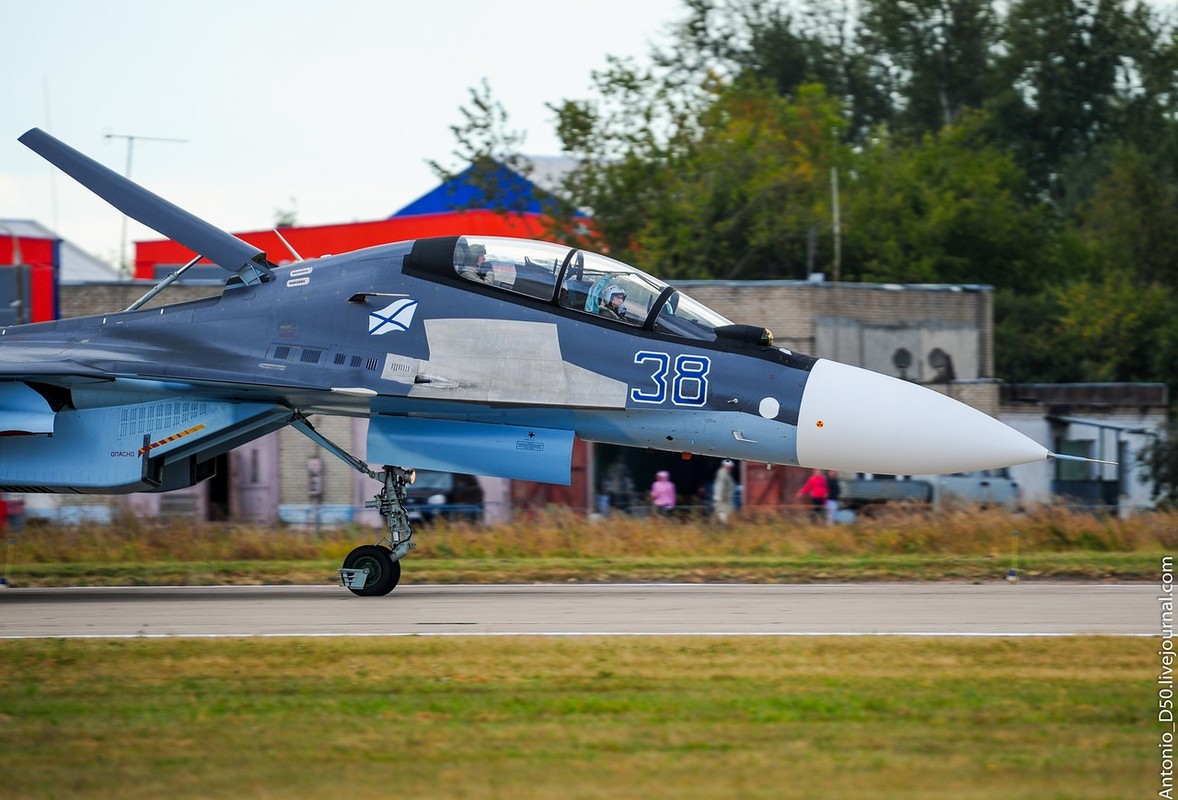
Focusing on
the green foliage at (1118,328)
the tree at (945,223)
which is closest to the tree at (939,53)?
the tree at (945,223)

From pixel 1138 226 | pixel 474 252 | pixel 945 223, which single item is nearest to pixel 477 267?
pixel 474 252

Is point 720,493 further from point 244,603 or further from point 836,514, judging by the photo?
point 244,603

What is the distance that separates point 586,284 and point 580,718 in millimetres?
5850

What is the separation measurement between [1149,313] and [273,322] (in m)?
39.7

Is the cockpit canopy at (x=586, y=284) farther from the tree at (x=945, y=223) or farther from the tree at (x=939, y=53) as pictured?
the tree at (x=939, y=53)

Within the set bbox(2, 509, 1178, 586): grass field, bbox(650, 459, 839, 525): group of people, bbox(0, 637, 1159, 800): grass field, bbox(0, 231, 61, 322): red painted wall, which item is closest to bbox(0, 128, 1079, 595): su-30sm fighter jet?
bbox(0, 637, 1159, 800): grass field

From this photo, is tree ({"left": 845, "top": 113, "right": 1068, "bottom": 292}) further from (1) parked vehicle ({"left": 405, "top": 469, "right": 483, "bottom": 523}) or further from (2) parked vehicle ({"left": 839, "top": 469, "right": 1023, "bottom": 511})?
(1) parked vehicle ({"left": 405, "top": 469, "right": 483, "bottom": 523})

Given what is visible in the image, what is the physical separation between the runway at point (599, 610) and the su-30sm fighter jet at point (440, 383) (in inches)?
45.8

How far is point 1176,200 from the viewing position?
195 feet

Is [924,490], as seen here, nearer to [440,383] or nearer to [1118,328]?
[440,383]

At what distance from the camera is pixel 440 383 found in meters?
13.5

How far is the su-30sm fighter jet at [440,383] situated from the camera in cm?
1276

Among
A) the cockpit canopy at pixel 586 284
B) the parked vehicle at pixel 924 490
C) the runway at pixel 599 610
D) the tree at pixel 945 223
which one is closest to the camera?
the runway at pixel 599 610

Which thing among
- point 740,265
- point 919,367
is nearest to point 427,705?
point 919,367
